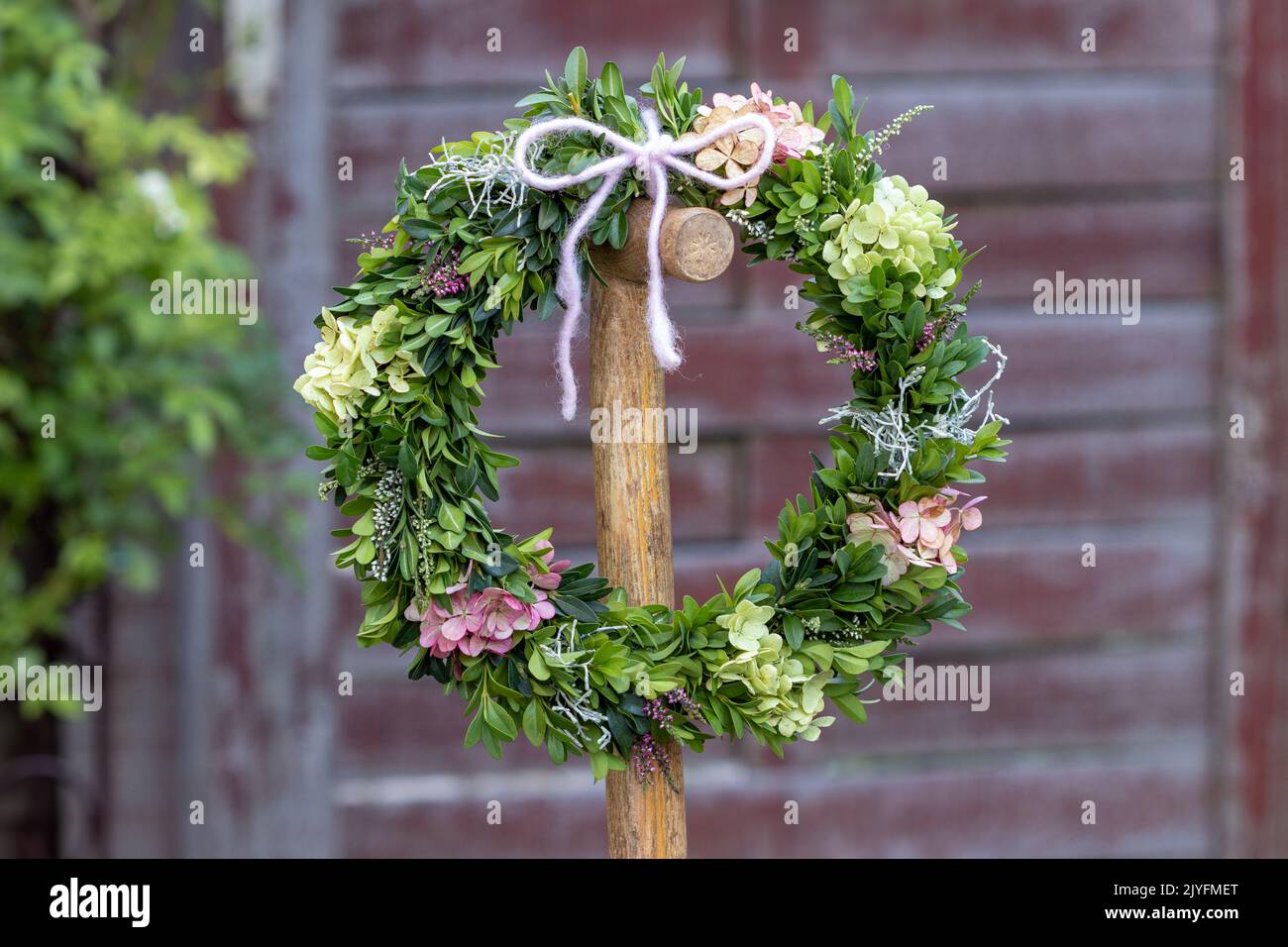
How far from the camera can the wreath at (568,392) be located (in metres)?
0.90

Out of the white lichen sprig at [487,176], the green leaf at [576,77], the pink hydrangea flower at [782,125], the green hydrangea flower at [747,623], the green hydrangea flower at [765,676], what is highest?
the green leaf at [576,77]

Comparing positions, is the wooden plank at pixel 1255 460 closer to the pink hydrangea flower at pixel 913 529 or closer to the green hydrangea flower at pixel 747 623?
the pink hydrangea flower at pixel 913 529

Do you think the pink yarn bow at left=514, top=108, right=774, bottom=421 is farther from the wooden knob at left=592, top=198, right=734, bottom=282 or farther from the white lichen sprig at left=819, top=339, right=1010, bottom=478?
the white lichen sprig at left=819, top=339, right=1010, bottom=478

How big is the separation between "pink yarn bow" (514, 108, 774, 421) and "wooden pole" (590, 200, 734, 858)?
1.0 inches

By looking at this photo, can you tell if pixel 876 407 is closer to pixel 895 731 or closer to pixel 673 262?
pixel 673 262

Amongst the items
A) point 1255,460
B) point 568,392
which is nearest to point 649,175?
point 568,392

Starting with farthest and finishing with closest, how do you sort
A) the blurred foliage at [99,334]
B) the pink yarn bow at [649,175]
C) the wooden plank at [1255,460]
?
the wooden plank at [1255,460] → the blurred foliage at [99,334] → the pink yarn bow at [649,175]

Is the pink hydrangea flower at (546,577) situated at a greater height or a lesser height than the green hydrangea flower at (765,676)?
greater

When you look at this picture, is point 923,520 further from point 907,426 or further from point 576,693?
point 576,693

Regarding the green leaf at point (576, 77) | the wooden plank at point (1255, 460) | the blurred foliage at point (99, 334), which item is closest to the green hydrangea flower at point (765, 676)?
the green leaf at point (576, 77)

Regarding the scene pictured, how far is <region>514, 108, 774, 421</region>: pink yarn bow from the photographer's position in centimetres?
88

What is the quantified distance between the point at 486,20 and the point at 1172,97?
1098mm

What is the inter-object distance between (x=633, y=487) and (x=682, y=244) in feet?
0.62

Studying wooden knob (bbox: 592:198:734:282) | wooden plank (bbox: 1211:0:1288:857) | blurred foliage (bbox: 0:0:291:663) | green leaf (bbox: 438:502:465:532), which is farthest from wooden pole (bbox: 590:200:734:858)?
wooden plank (bbox: 1211:0:1288:857)
